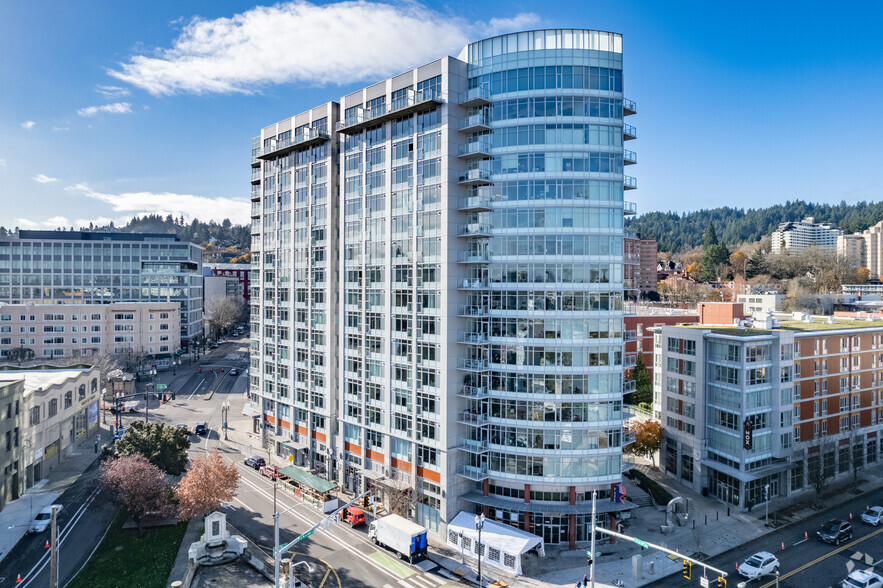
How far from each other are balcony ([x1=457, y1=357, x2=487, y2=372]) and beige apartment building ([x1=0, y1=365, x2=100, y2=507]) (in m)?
46.6

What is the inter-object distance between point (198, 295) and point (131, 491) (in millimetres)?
118634

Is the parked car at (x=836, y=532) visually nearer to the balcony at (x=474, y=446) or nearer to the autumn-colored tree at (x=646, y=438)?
the autumn-colored tree at (x=646, y=438)

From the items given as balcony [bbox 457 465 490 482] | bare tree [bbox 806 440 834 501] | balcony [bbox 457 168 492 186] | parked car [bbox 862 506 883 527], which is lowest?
parked car [bbox 862 506 883 527]

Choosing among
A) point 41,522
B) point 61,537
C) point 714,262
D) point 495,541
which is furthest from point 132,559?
point 714,262

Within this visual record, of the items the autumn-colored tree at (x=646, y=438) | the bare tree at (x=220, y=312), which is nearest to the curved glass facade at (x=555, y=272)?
the autumn-colored tree at (x=646, y=438)

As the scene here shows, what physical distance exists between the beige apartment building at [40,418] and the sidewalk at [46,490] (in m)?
0.67

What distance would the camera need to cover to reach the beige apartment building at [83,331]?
118938 mm

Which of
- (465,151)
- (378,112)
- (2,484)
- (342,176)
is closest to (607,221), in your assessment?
(465,151)

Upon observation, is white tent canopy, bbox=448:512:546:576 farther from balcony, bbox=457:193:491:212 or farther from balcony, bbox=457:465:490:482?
balcony, bbox=457:193:491:212

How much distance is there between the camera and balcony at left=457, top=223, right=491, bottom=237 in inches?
1990

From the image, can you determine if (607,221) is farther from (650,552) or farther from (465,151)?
(650,552)

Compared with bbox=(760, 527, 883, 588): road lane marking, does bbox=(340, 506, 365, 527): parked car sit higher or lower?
higher

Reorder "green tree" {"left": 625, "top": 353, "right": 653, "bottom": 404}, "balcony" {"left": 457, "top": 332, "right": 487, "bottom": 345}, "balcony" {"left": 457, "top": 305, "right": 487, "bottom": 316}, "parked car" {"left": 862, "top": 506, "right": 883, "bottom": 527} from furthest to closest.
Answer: "green tree" {"left": 625, "top": 353, "right": 653, "bottom": 404}
"parked car" {"left": 862, "top": 506, "right": 883, "bottom": 527}
"balcony" {"left": 457, "top": 305, "right": 487, "bottom": 316}
"balcony" {"left": 457, "top": 332, "right": 487, "bottom": 345}

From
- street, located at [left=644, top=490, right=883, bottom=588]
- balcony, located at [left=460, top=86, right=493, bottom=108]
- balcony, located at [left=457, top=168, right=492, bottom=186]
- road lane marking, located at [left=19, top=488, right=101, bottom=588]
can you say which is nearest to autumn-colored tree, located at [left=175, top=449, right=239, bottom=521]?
road lane marking, located at [left=19, top=488, right=101, bottom=588]
